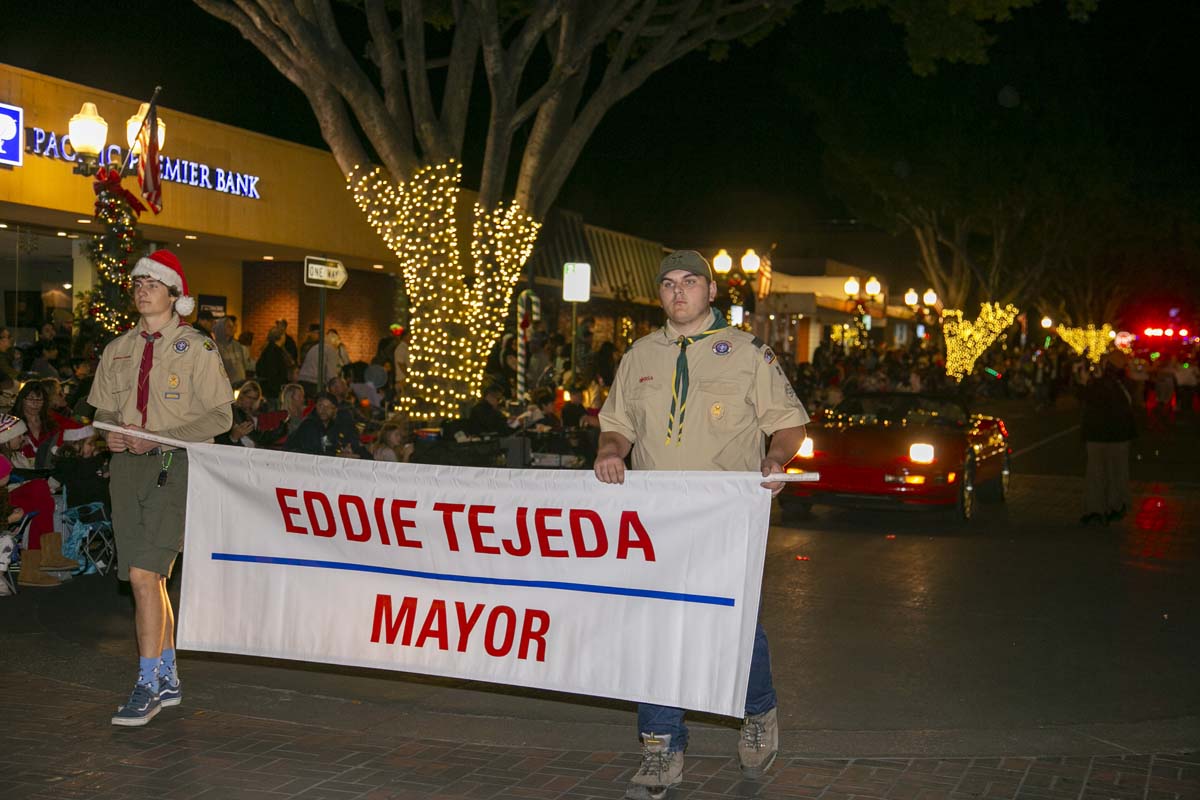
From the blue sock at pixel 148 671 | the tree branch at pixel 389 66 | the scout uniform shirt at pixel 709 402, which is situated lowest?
the blue sock at pixel 148 671

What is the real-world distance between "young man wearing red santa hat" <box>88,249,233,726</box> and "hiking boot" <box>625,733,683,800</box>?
2.34m

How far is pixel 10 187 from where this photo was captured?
683 inches

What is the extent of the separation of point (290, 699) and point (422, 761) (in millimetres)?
1235

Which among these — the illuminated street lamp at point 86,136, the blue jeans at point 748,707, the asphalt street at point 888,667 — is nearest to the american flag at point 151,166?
the illuminated street lamp at point 86,136

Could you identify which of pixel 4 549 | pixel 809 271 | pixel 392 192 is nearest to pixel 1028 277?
pixel 809 271

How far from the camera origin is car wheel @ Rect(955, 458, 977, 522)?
14938 mm

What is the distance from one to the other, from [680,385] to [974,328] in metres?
38.7

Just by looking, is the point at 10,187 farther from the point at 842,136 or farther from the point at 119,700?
the point at 842,136

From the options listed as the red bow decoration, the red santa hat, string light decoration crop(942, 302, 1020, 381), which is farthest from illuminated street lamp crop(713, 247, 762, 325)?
the red santa hat

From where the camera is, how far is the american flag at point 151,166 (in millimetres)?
16297

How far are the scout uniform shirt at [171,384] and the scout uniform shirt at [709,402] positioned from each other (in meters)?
1.96

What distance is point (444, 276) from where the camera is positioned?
17.1 meters

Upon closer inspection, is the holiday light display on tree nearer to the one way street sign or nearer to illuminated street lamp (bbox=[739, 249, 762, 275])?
the one way street sign

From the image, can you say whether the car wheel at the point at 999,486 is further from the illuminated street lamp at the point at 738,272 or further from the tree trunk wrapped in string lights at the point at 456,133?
the illuminated street lamp at the point at 738,272
